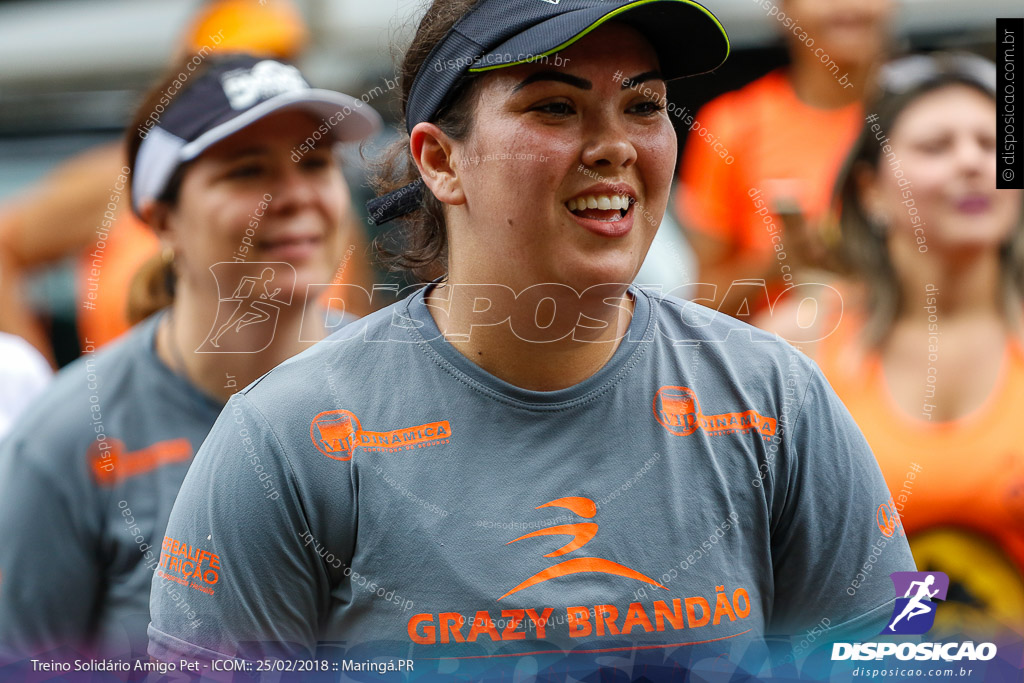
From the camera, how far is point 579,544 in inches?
51.9

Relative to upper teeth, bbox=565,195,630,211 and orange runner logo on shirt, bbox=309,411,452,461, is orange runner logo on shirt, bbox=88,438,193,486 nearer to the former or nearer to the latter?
orange runner logo on shirt, bbox=309,411,452,461

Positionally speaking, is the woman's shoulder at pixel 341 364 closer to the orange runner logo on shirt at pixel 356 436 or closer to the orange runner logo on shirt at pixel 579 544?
the orange runner logo on shirt at pixel 356 436

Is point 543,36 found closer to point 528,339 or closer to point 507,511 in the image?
point 528,339

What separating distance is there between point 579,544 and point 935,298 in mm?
1569

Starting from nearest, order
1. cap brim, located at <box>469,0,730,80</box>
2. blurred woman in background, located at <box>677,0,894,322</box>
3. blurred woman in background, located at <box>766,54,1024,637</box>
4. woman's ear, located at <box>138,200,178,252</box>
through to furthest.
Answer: cap brim, located at <box>469,0,730,80</box> < woman's ear, located at <box>138,200,178,252</box> < blurred woman in background, located at <box>766,54,1024,637</box> < blurred woman in background, located at <box>677,0,894,322</box>

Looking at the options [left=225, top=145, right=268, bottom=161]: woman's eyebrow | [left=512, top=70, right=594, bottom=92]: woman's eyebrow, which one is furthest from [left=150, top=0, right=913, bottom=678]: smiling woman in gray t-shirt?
[left=225, top=145, right=268, bottom=161]: woman's eyebrow

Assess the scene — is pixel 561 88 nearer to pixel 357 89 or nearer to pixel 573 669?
pixel 573 669

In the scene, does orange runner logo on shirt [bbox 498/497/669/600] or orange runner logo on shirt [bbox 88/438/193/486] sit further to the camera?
orange runner logo on shirt [bbox 88/438/193/486]

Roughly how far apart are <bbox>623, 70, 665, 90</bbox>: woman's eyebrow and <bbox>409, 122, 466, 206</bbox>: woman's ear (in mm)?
258

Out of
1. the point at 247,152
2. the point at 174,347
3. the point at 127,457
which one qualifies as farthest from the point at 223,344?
the point at 247,152

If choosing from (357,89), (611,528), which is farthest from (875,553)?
(357,89)

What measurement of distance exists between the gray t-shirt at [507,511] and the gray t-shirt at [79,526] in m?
0.48

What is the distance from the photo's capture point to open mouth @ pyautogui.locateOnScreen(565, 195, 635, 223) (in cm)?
133

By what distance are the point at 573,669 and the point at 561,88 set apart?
78 cm
